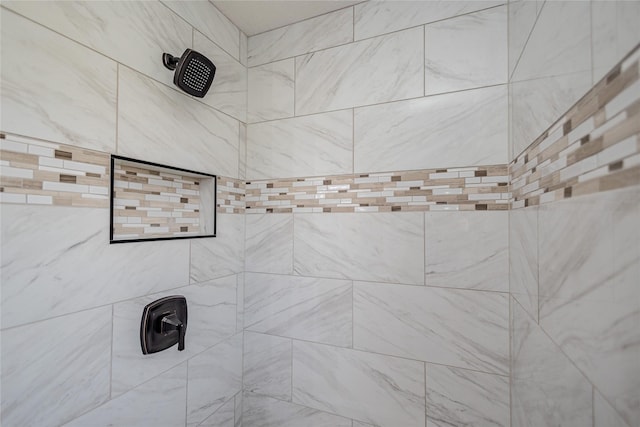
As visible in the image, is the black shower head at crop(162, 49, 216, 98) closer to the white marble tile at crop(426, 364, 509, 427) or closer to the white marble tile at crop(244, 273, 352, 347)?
the white marble tile at crop(244, 273, 352, 347)

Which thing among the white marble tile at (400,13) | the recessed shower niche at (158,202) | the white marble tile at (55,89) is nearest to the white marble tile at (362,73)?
the white marble tile at (400,13)

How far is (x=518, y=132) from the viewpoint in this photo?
39.6 inches

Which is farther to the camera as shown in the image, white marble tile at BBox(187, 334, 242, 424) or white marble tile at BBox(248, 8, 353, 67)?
white marble tile at BBox(248, 8, 353, 67)

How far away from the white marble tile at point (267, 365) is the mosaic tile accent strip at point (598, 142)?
4.42 ft

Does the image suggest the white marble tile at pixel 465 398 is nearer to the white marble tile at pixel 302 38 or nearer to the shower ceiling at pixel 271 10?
the white marble tile at pixel 302 38

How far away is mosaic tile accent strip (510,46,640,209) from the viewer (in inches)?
14.2

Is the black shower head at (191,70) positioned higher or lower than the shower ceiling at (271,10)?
lower

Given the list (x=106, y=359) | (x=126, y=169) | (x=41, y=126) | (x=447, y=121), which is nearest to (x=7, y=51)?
(x=41, y=126)

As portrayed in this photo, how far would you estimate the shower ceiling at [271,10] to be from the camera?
1.42 meters

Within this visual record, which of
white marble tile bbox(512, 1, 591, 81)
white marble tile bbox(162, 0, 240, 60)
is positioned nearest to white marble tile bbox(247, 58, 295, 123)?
white marble tile bbox(162, 0, 240, 60)

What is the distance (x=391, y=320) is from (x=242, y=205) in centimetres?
99

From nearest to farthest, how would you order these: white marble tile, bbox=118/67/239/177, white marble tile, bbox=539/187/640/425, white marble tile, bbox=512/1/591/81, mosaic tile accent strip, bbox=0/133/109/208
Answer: white marble tile, bbox=539/187/640/425, white marble tile, bbox=512/1/591/81, mosaic tile accent strip, bbox=0/133/109/208, white marble tile, bbox=118/67/239/177

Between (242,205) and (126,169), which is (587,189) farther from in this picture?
(242,205)

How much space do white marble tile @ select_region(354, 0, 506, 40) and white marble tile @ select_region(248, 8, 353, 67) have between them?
0.06m
